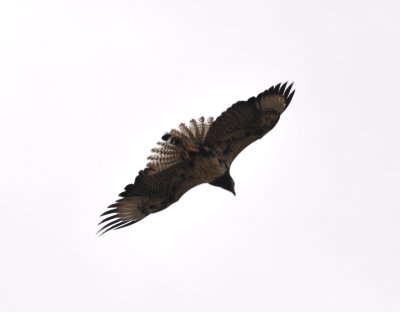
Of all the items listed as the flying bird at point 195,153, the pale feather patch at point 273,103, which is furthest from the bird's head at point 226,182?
the pale feather patch at point 273,103

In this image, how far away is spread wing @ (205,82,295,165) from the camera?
2006cm

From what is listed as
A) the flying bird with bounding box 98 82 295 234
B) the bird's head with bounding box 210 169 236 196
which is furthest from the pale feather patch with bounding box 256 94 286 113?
the bird's head with bounding box 210 169 236 196

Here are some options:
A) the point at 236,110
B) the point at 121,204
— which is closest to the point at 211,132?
the point at 236,110

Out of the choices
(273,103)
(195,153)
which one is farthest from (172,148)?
(273,103)

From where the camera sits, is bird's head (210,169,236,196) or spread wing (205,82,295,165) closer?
spread wing (205,82,295,165)

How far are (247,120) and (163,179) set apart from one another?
1.83 meters

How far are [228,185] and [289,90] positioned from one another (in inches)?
Answer: 81.2

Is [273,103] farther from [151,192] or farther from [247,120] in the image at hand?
[151,192]

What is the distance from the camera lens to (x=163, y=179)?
20406mm

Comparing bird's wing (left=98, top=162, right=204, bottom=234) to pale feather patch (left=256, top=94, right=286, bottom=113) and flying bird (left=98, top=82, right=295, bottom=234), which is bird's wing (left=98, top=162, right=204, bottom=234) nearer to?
flying bird (left=98, top=82, right=295, bottom=234)

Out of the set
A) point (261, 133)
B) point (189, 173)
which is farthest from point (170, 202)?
point (261, 133)

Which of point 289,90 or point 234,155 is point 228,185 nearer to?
point 234,155

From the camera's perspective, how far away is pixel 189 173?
804 inches

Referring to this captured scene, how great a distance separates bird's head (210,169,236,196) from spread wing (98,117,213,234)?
1.21 ft
